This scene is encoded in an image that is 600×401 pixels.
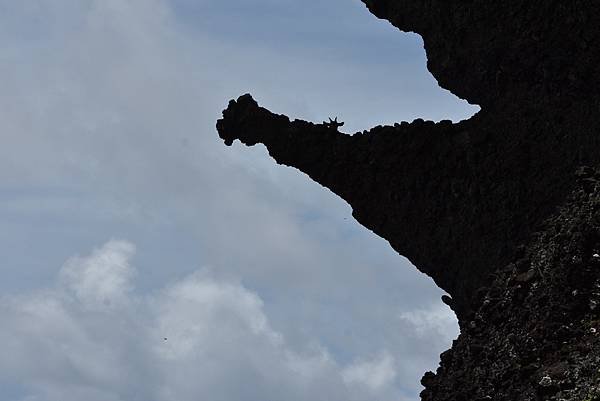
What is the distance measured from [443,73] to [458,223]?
5.84 m

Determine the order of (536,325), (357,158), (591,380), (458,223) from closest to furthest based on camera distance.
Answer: (591,380) → (536,325) → (458,223) → (357,158)

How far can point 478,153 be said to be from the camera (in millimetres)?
36938

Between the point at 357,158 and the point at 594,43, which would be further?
the point at 357,158

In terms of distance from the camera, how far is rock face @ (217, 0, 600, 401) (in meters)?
27.2

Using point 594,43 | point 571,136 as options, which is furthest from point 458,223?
point 594,43

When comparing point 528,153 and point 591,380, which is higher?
point 528,153

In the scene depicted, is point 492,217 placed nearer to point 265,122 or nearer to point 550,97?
point 550,97

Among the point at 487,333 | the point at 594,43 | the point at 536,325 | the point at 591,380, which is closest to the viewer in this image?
the point at 591,380

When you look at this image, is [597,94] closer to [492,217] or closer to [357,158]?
[492,217]

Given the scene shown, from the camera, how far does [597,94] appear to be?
34.0 m

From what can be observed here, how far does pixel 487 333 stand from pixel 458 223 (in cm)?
1187

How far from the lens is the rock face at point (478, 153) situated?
27.2 m

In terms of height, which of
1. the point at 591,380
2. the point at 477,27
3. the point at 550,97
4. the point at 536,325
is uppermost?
the point at 477,27

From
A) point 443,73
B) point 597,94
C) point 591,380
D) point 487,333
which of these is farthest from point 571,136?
point 591,380
